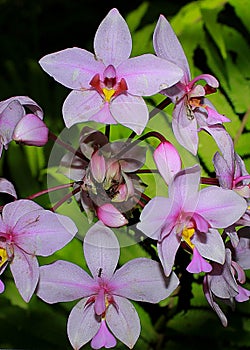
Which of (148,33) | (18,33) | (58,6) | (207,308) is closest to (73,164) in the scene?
(207,308)

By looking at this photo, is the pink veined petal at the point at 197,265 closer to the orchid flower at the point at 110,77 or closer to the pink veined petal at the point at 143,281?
the pink veined petal at the point at 143,281

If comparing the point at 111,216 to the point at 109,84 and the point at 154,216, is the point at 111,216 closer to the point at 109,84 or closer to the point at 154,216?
the point at 154,216

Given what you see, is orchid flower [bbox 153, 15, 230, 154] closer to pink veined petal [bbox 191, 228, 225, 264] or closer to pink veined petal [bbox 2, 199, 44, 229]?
pink veined petal [bbox 191, 228, 225, 264]

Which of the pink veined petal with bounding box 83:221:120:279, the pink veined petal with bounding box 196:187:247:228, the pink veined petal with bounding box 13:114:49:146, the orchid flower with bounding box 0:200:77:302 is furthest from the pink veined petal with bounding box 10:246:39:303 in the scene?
the pink veined petal with bounding box 196:187:247:228

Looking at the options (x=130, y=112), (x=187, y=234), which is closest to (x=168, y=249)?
(x=187, y=234)

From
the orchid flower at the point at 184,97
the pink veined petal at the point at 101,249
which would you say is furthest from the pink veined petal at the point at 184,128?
the pink veined petal at the point at 101,249

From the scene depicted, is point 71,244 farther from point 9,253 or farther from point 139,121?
point 139,121

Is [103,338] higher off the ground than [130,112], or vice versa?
[130,112]
